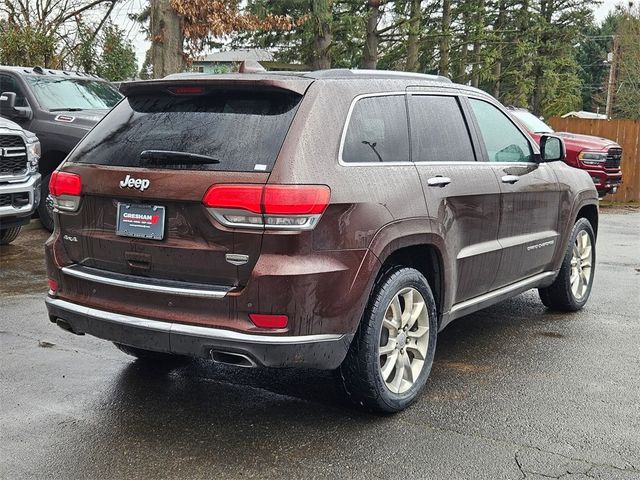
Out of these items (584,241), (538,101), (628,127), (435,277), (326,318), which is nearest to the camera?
(326,318)

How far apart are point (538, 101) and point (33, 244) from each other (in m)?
32.1

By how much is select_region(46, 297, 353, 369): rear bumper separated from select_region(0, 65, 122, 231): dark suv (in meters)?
6.43

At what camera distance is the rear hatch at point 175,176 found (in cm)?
354

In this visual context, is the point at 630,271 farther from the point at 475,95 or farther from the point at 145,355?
the point at 145,355

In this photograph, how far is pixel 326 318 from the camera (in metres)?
3.58

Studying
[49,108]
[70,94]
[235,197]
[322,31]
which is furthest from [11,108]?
[322,31]

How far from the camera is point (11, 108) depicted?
9797mm

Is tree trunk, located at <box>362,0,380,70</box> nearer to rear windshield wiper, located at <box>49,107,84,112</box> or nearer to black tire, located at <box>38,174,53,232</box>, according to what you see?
rear windshield wiper, located at <box>49,107,84,112</box>

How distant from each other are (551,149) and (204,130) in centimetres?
305

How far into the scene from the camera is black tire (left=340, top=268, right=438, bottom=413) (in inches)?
151

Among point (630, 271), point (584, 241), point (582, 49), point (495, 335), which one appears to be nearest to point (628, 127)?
point (630, 271)

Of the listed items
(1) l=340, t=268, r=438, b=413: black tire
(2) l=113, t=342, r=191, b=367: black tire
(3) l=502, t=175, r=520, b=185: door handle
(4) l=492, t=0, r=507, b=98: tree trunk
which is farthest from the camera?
(4) l=492, t=0, r=507, b=98: tree trunk

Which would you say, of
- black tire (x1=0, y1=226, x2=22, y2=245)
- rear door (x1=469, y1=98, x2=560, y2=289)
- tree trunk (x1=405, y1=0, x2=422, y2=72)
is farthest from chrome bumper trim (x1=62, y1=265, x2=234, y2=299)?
tree trunk (x1=405, y1=0, x2=422, y2=72)

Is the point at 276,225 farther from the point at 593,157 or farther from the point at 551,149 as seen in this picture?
the point at 593,157
